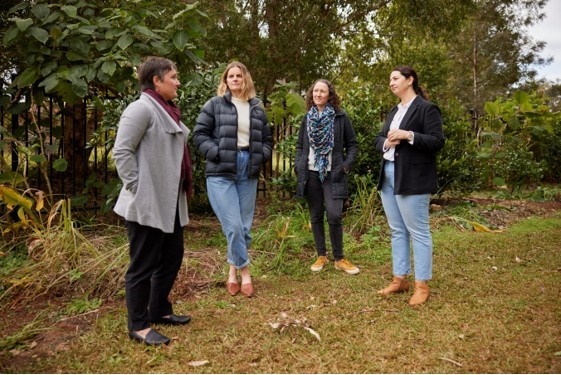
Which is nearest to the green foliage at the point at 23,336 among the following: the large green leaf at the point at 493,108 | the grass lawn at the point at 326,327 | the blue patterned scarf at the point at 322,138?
the grass lawn at the point at 326,327

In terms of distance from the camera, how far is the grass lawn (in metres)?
3.22

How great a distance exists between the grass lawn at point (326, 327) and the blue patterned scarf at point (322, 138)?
3.57 feet

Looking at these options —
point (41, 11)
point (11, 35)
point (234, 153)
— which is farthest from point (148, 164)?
point (41, 11)

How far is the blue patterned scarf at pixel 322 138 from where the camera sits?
5098 mm

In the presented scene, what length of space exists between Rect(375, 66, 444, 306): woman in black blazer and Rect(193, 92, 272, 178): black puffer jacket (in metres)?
1.07

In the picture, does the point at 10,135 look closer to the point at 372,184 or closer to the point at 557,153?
the point at 372,184

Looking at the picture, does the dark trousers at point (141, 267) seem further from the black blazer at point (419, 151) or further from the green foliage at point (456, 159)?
the green foliage at point (456, 159)

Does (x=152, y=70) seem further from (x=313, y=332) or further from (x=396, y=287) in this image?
(x=396, y=287)

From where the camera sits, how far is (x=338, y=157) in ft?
16.8

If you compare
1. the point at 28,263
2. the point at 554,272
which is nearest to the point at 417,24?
the point at 554,272

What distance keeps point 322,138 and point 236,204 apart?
1.16 m

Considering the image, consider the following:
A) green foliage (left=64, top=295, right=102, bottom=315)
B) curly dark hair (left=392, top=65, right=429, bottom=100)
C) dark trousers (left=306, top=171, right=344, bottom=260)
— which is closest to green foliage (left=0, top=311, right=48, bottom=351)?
green foliage (left=64, top=295, right=102, bottom=315)

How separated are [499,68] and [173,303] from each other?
32.9 metres

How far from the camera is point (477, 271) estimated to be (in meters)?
5.26
